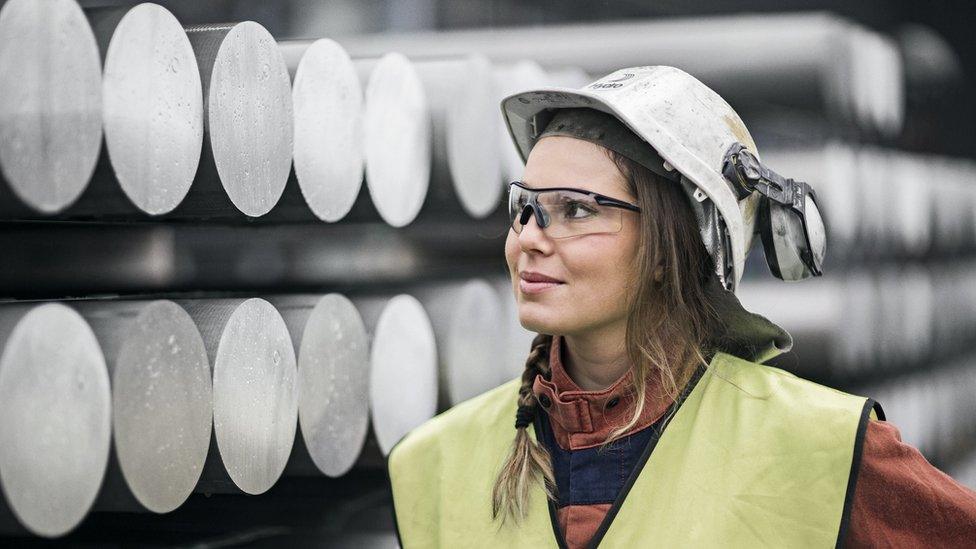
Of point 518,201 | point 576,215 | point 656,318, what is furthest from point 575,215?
point 656,318

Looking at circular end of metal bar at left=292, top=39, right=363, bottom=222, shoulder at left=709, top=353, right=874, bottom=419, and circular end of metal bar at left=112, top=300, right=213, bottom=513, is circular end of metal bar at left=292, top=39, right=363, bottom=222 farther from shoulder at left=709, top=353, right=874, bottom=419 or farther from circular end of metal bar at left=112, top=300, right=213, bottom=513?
shoulder at left=709, top=353, right=874, bottom=419

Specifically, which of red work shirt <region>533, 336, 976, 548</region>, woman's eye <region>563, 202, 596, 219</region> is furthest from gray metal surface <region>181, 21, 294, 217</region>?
red work shirt <region>533, 336, 976, 548</region>

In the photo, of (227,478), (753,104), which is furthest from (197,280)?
(753,104)

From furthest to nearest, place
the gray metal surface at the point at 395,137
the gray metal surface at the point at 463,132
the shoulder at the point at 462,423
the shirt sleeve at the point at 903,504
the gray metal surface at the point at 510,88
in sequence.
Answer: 1. the gray metal surface at the point at 510,88
2. the gray metal surface at the point at 463,132
3. the gray metal surface at the point at 395,137
4. the shoulder at the point at 462,423
5. the shirt sleeve at the point at 903,504

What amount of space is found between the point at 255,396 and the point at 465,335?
2.82 feet

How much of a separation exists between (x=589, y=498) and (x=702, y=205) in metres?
0.52

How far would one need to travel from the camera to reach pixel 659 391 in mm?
1966

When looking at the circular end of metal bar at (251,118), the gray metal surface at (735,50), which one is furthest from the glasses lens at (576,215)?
the gray metal surface at (735,50)

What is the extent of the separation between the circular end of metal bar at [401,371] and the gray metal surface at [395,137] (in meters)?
0.20

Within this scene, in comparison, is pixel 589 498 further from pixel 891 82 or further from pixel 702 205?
pixel 891 82

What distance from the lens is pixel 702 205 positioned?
6.46 ft

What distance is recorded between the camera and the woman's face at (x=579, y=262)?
6.31ft

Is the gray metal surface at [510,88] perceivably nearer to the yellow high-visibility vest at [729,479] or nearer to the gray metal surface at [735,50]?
the gray metal surface at [735,50]

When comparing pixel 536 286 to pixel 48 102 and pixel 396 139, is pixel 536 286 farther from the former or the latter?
pixel 48 102
